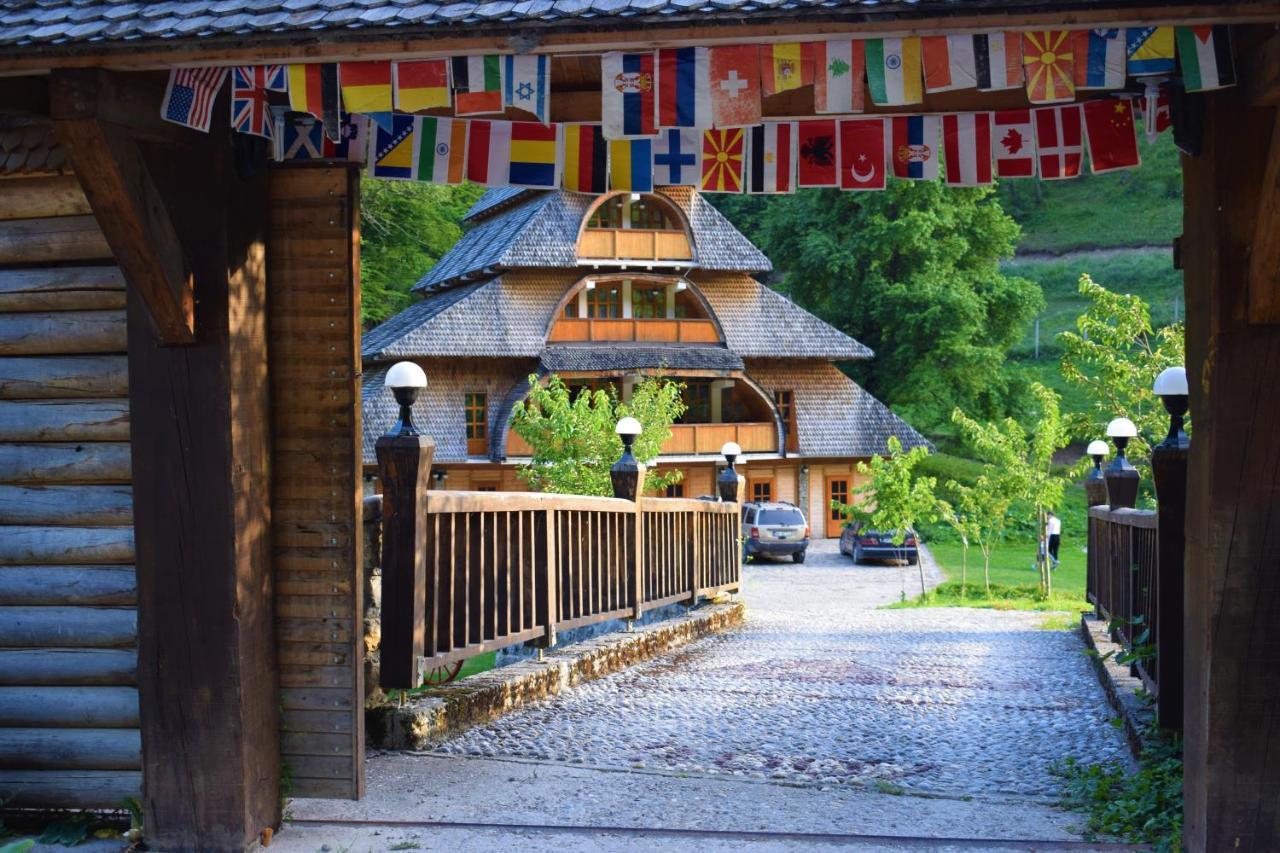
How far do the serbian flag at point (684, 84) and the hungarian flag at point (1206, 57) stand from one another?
153 cm

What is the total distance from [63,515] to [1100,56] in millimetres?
4176

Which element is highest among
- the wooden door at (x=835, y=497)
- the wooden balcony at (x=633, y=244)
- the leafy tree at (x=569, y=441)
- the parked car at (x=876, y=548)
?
the wooden balcony at (x=633, y=244)

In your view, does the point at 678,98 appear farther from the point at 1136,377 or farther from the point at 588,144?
the point at 1136,377

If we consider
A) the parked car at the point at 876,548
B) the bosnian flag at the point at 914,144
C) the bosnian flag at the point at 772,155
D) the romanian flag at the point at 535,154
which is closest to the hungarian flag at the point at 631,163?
the romanian flag at the point at 535,154

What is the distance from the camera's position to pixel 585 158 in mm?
6098

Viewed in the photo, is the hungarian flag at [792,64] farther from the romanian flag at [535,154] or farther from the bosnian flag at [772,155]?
the romanian flag at [535,154]

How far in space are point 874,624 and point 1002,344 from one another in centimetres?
3154

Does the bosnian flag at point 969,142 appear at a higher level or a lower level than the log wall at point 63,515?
higher

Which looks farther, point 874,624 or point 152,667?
point 874,624

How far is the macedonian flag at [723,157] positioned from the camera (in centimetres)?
611

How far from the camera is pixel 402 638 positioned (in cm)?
679

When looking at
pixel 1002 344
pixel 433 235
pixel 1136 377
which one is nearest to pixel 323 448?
pixel 1136 377

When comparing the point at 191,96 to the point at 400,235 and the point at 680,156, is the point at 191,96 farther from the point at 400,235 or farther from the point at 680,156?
the point at 400,235

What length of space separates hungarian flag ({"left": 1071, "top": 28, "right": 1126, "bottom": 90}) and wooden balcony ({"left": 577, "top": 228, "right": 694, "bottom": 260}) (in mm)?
31023
